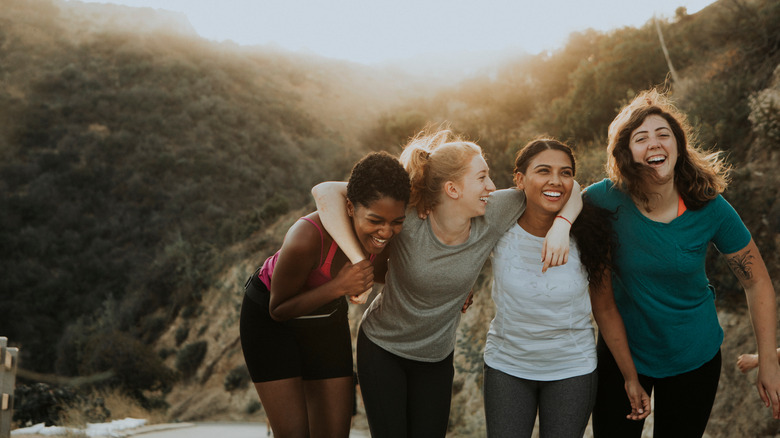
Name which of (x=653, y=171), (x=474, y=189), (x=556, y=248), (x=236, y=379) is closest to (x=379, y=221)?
(x=474, y=189)

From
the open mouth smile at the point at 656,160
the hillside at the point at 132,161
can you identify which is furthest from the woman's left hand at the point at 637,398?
the hillside at the point at 132,161

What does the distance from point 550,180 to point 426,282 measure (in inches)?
30.2

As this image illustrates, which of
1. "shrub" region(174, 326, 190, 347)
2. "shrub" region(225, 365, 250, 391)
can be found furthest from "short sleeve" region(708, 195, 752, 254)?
"shrub" region(174, 326, 190, 347)

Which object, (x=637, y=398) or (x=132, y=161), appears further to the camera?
(x=132, y=161)

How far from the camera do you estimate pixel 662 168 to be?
110 inches

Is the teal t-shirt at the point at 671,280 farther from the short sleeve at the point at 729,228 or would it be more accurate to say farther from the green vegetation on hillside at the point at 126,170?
the green vegetation on hillside at the point at 126,170

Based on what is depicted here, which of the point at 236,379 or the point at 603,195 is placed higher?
the point at 603,195

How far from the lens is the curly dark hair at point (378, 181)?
2732mm

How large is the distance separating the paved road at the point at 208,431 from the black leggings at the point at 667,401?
613 centimetres

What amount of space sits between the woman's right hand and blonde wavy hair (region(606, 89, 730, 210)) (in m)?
1.33

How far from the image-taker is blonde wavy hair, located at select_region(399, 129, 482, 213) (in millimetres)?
2957

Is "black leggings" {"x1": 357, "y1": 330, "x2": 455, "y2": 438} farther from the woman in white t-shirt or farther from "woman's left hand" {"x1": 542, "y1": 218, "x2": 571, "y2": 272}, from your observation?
"woman's left hand" {"x1": 542, "y1": 218, "x2": 571, "y2": 272}

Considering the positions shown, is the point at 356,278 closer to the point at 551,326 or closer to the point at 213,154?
the point at 551,326

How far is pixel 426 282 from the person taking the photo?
2799mm
